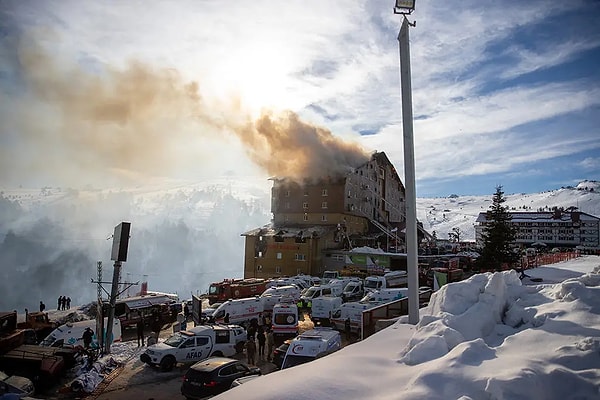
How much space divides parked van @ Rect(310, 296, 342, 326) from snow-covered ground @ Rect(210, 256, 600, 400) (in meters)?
13.2

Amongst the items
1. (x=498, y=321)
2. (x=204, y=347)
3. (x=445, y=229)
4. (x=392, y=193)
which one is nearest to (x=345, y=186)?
(x=392, y=193)

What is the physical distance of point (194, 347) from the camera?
16.0 m

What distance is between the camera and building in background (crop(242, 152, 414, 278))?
157 ft

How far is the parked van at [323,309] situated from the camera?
2197cm

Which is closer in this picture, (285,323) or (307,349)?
(307,349)

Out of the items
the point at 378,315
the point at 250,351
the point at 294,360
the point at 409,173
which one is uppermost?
the point at 409,173

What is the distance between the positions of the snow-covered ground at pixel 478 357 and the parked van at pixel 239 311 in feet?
48.6

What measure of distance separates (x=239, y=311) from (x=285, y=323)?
4.41 meters

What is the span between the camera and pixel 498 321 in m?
8.39

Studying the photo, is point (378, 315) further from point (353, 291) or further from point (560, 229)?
point (560, 229)

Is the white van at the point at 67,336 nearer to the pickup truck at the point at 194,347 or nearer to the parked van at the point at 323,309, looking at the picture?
the pickup truck at the point at 194,347

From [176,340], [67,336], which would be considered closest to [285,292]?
[176,340]

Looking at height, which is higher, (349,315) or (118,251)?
(118,251)

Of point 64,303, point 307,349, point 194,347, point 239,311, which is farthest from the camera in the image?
point 64,303
